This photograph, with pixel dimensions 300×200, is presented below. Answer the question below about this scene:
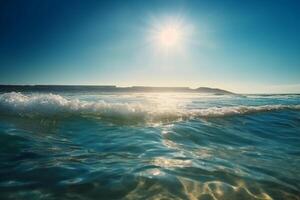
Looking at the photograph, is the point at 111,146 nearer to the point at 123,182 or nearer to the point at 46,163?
the point at 46,163

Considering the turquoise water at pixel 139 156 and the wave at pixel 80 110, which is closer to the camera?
the turquoise water at pixel 139 156

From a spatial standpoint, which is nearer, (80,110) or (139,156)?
(139,156)

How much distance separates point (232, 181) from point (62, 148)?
4.23m

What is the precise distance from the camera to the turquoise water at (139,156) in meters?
5.08

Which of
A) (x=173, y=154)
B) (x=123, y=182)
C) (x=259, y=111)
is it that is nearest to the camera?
(x=123, y=182)

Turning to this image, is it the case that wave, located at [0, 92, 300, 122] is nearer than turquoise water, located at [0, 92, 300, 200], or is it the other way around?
turquoise water, located at [0, 92, 300, 200]

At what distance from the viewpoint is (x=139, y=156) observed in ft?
23.5

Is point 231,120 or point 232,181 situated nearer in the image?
point 232,181

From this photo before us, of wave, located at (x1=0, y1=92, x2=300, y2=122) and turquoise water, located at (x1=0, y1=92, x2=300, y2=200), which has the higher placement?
wave, located at (x1=0, y1=92, x2=300, y2=122)

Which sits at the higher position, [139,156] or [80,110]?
[80,110]

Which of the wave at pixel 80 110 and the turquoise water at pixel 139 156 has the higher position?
the wave at pixel 80 110

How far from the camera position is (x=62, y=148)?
7789mm

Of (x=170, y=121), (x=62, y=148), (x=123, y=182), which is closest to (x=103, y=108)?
(x=170, y=121)

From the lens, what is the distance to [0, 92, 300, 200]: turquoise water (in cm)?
508
